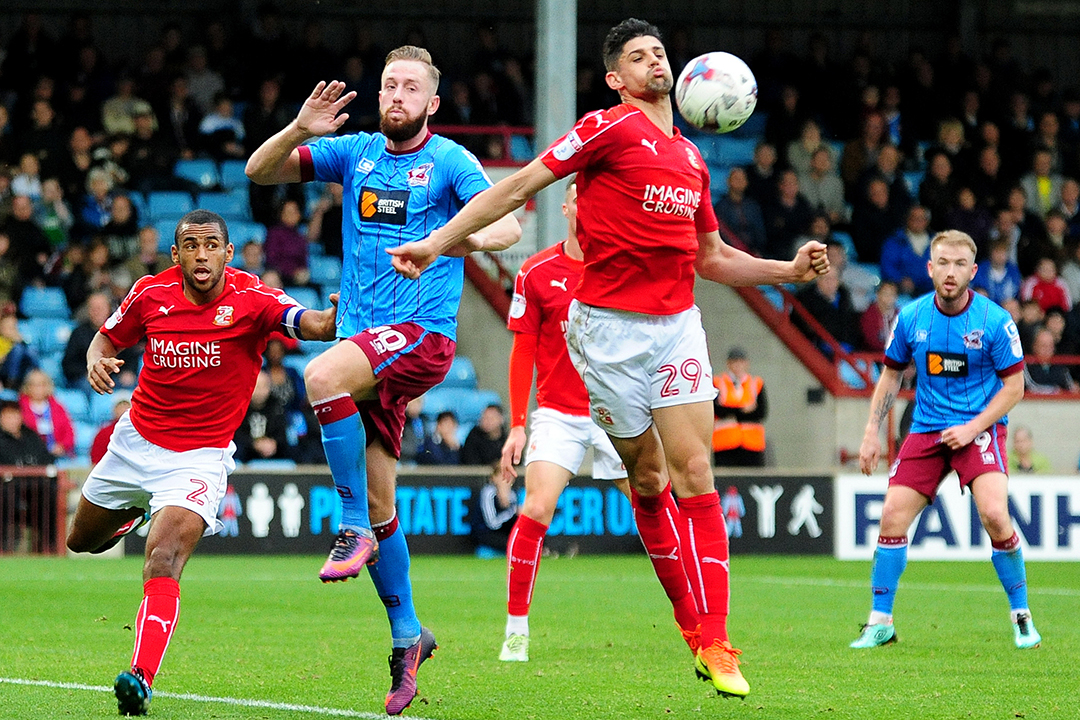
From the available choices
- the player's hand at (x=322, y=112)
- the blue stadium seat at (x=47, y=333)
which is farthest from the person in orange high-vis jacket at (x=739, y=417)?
the player's hand at (x=322, y=112)

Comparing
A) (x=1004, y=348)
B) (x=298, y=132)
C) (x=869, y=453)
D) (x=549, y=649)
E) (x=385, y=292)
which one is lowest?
(x=549, y=649)

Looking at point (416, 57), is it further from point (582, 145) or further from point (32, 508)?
point (32, 508)

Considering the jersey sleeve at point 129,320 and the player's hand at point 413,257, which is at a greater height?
the player's hand at point 413,257

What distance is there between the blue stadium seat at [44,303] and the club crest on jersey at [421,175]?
1190 cm

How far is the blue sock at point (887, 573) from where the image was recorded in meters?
9.13

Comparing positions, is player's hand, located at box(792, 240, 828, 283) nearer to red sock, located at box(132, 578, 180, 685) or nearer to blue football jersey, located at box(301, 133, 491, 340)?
blue football jersey, located at box(301, 133, 491, 340)

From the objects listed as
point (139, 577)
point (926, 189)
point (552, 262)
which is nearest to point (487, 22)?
point (926, 189)

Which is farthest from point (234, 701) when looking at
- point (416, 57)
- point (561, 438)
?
point (561, 438)

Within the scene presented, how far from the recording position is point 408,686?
Answer: 6.54 metres

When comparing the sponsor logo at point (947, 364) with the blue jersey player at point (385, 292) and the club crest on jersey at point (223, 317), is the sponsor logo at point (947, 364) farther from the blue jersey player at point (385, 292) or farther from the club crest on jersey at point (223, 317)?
the club crest on jersey at point (223, 317)

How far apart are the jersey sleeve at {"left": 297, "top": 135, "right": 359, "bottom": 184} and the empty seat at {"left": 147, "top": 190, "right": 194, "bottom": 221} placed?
498 inches

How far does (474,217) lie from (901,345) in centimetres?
412

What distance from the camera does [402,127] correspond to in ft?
22.1

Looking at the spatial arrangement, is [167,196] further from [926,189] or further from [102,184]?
[926,189]
